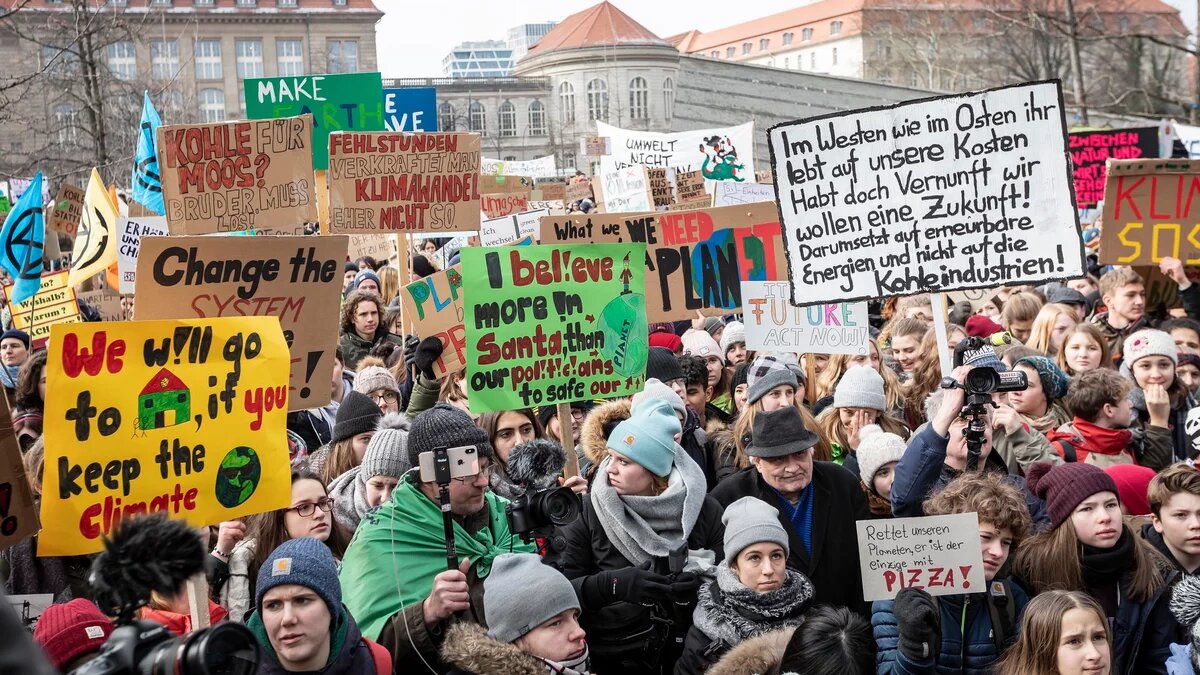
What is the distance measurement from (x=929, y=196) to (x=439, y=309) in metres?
2.82

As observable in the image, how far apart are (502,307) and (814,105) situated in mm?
59186

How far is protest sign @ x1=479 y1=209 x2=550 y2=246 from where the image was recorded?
12969mm

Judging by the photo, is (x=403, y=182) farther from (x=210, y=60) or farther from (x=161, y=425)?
(x=210, y=60)

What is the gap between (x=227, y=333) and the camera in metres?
4.53

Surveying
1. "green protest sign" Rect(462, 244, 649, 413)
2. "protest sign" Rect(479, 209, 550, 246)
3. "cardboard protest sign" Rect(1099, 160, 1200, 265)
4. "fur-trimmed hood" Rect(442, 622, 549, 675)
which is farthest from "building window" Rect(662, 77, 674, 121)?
"fur-trimmed hood" Rect(442, 622, 549, 675)

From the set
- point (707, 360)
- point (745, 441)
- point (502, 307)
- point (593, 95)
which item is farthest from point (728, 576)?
point (593, 95)

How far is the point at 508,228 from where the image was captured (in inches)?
515

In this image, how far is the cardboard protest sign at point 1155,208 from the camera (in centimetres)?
816

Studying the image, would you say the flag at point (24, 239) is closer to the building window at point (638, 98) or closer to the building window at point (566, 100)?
the building window at point (638, 98)

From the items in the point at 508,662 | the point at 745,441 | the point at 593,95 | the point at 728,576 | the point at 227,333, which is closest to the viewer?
the point at 508,662

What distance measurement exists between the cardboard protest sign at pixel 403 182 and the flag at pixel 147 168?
13.5 feet

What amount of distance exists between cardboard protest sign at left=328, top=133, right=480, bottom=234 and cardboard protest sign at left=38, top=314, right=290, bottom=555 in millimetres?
4141

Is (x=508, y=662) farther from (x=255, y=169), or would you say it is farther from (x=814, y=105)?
(x=814, y=105)

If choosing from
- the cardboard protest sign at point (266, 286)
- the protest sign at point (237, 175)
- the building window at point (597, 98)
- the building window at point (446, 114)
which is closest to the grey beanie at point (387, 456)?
the cardboard protest sign at point (266, 286)
